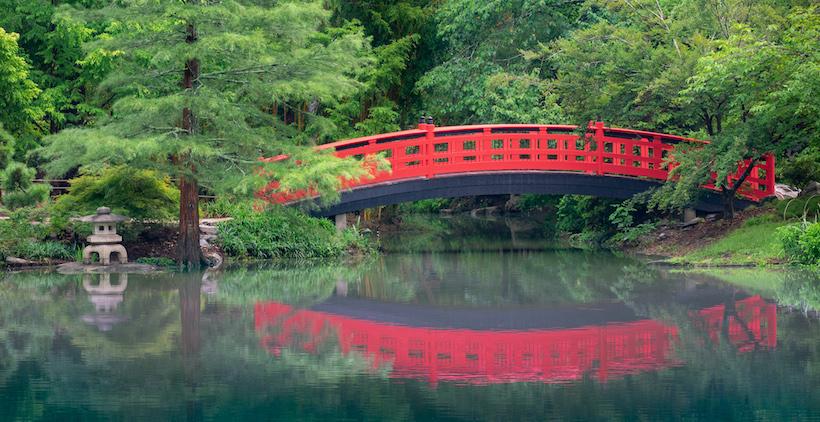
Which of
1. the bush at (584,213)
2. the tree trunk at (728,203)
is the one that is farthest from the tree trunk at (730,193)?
the bush at (584,213)

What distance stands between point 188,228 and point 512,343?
30.0ft

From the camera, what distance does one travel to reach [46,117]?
2742cm

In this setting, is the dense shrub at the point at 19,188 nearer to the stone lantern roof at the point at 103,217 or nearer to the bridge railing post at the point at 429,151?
the stone lantern roof at the point at 103,217

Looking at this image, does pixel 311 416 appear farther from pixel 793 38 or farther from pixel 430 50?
pixel 430 50

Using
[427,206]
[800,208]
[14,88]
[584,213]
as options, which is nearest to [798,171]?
[800,208]

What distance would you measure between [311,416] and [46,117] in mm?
20394

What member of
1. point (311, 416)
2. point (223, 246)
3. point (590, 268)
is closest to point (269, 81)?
point (223, 246)

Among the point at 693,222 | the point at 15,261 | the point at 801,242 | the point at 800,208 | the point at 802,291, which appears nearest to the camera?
the point at 802,291

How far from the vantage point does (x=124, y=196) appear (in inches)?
821

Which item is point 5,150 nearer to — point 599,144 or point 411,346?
point 599,144

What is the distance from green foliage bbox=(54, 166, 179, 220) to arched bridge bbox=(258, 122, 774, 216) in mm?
3009

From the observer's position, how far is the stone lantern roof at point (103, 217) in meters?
20.0

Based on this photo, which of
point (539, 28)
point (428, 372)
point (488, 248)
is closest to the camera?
point (428, 372)

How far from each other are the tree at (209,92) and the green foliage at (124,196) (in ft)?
2.54
